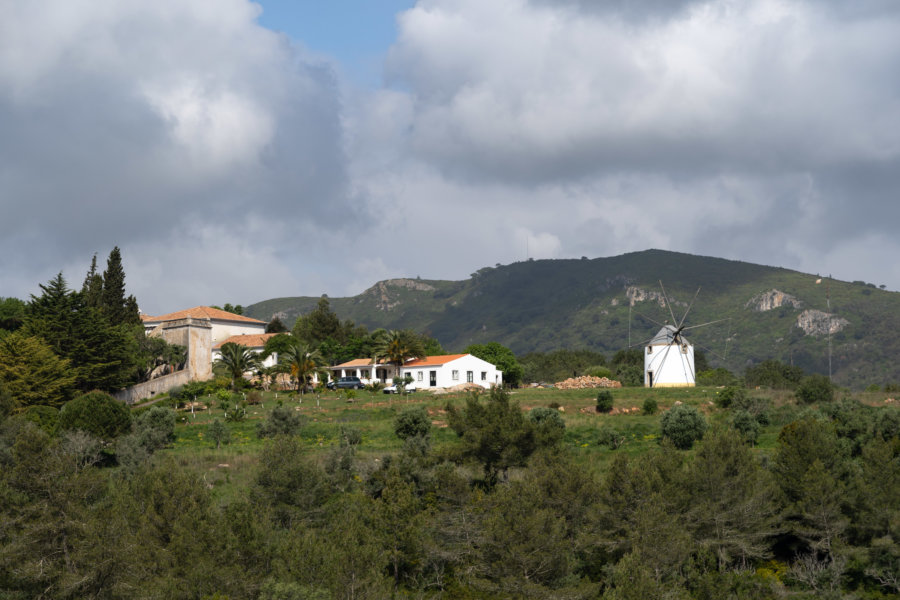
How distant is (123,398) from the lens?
64.1 meters

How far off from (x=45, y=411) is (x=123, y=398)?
16895mm

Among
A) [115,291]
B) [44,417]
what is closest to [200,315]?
[115,291]

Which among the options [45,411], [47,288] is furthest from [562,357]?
[45,411]

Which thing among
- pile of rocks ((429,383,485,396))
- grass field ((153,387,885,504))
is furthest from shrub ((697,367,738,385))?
pile of rocks ((429,383,485,396))

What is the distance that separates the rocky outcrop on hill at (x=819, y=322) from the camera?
18238 centimetres

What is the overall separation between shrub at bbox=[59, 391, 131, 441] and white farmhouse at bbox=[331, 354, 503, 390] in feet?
119

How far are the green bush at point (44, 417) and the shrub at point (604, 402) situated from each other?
122ft

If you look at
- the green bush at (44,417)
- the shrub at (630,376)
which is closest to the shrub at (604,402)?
the shrub at (630,376)

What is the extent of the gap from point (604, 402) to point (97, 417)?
115ft

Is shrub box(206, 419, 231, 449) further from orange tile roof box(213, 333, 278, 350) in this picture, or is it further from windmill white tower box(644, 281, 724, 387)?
orange tile roof box(213, 333, 278, 350)

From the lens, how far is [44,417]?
46.8m

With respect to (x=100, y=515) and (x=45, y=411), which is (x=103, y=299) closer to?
(x=45, y=411)

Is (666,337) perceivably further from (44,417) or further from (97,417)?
(44,417)

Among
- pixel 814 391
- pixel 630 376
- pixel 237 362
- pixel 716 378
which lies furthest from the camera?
pixel 630 376
